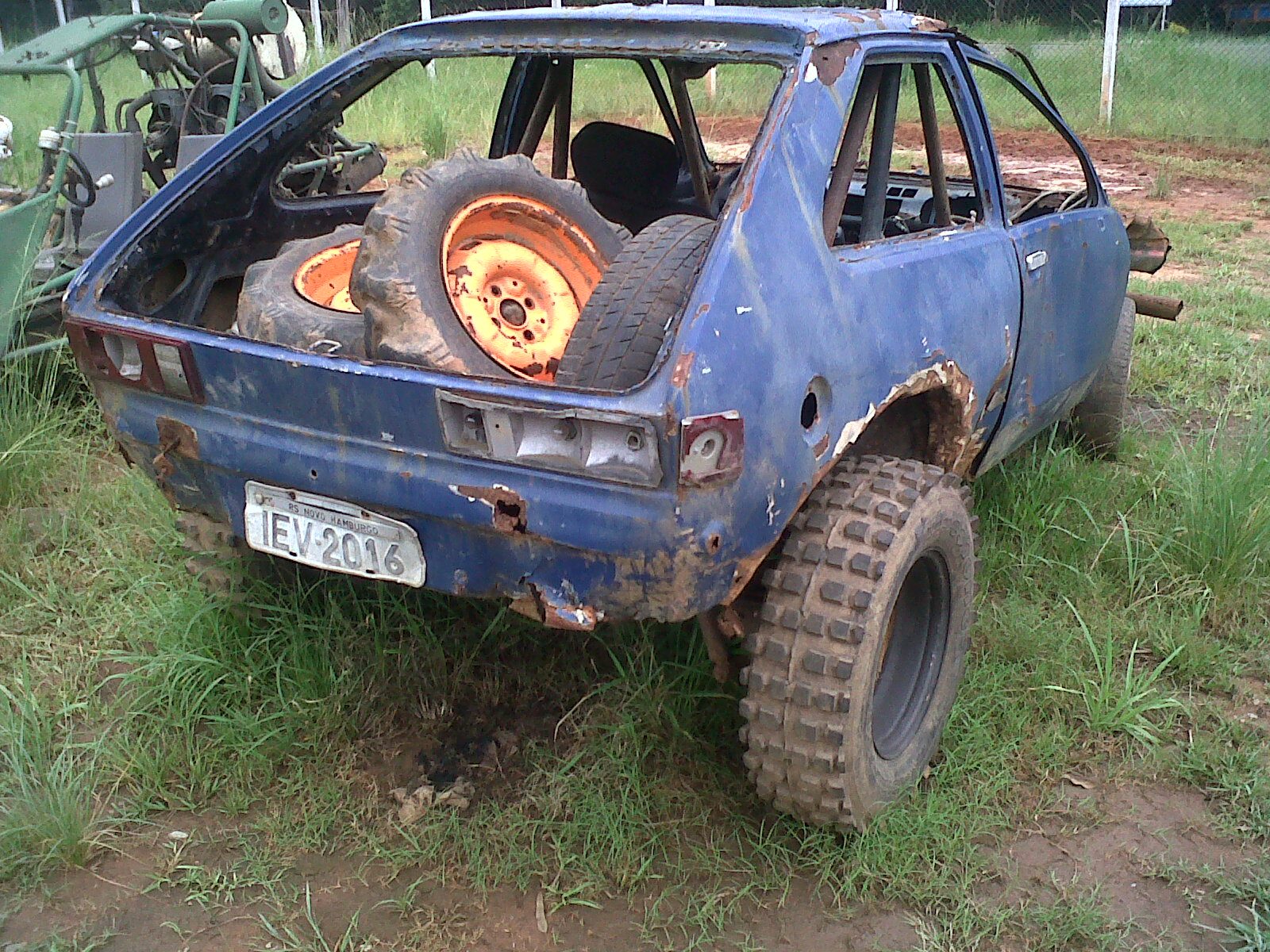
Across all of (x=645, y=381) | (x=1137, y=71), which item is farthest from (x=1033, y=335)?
(x=1137, y=71)

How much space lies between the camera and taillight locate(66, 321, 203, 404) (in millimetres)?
2414

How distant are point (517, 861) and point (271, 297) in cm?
140

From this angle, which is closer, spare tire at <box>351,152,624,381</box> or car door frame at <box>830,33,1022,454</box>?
spare tire at <box>351,152,624,381</box>

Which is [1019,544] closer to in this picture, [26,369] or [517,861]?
[517,861]

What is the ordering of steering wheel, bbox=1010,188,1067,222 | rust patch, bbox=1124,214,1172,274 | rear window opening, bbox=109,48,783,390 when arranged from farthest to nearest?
1. rust patch, bbox=1124,214,1172,274
2. steering wheel, bbox=1010,188,1067,222
3. rear window opening, bbox=109,48,783,390

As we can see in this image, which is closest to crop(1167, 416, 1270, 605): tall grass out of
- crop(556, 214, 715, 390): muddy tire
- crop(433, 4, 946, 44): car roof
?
crop(433, 4, 946, 44): car roof

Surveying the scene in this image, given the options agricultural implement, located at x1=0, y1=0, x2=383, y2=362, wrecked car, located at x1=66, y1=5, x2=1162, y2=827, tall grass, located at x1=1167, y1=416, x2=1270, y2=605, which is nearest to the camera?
wrecked car, located at x1=66, y1=5, x2=1162, y2=827

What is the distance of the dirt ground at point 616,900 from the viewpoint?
7.57 feet

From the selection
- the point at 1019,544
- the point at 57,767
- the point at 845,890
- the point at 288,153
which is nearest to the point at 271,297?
the point at 288,153

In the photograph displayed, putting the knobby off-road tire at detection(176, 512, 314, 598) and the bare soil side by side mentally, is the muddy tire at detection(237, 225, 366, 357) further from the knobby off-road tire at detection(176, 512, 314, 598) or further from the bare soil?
the bare soil

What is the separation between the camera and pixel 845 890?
2.39m

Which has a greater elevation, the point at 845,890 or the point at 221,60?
the point at 221,60

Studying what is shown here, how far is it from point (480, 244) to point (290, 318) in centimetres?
47

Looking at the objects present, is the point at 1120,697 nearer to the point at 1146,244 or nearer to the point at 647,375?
the point at 647,375
